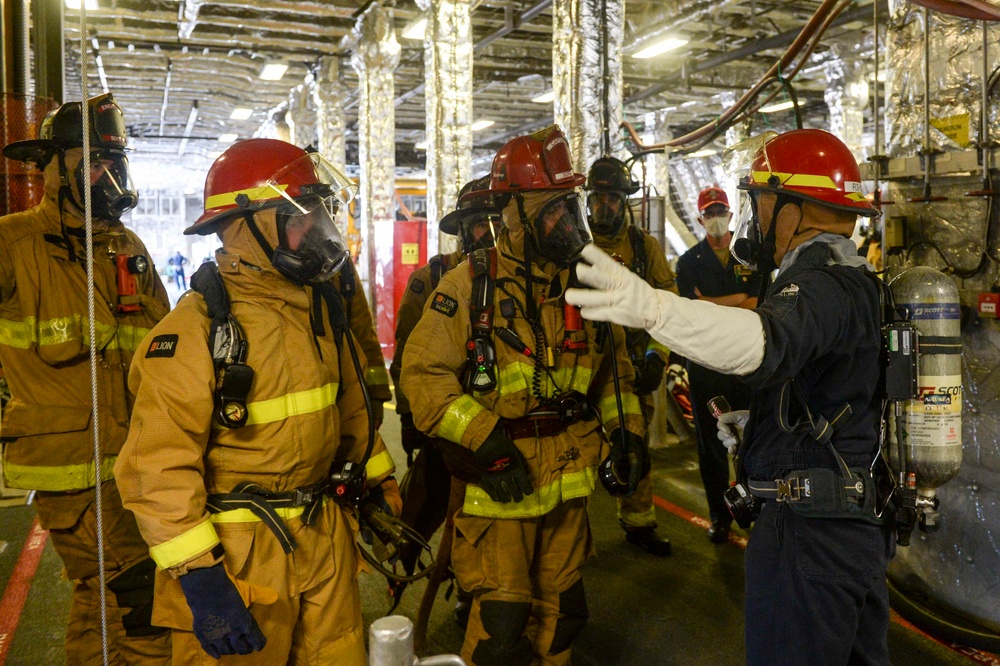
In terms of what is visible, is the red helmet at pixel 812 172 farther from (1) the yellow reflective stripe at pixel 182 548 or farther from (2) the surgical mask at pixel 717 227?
(2) the surgical mask at pixel 717 227

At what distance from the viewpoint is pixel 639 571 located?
429 centimetres

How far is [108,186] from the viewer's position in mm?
3104

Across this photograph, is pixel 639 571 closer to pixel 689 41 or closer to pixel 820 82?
pixel 689 41

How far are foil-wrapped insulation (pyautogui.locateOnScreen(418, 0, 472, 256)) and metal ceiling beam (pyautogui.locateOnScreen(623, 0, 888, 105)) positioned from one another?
3.51 metres

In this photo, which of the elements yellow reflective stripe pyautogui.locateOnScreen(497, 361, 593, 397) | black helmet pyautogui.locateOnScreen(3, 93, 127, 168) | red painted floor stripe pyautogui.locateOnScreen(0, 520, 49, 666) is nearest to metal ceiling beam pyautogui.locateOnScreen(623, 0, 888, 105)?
yellow reflective stripe pyautogui.locateOnScreen(497, 361, 593, 397)

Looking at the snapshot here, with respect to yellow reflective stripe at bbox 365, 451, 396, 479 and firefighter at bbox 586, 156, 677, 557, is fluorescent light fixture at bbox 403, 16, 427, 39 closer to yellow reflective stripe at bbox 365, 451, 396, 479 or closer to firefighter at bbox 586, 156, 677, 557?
firefighter at bbox 586, 156, 677, 557

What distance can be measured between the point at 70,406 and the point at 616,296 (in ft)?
7.34

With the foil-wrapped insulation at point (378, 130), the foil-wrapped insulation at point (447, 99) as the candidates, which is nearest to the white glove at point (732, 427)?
the foil-wrapped insulation at point (447, 99)

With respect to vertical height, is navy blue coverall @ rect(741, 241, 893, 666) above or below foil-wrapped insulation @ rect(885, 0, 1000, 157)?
below

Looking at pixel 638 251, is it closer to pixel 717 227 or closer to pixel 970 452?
pixel 717 227

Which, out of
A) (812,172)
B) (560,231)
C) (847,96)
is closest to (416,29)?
(847,96)

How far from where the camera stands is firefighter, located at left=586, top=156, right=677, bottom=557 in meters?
4.45

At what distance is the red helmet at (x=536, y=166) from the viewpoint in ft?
9.36

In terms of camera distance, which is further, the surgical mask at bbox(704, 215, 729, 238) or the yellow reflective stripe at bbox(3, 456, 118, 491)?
the surgical mask at bbox(704, 215, 729, 238)
